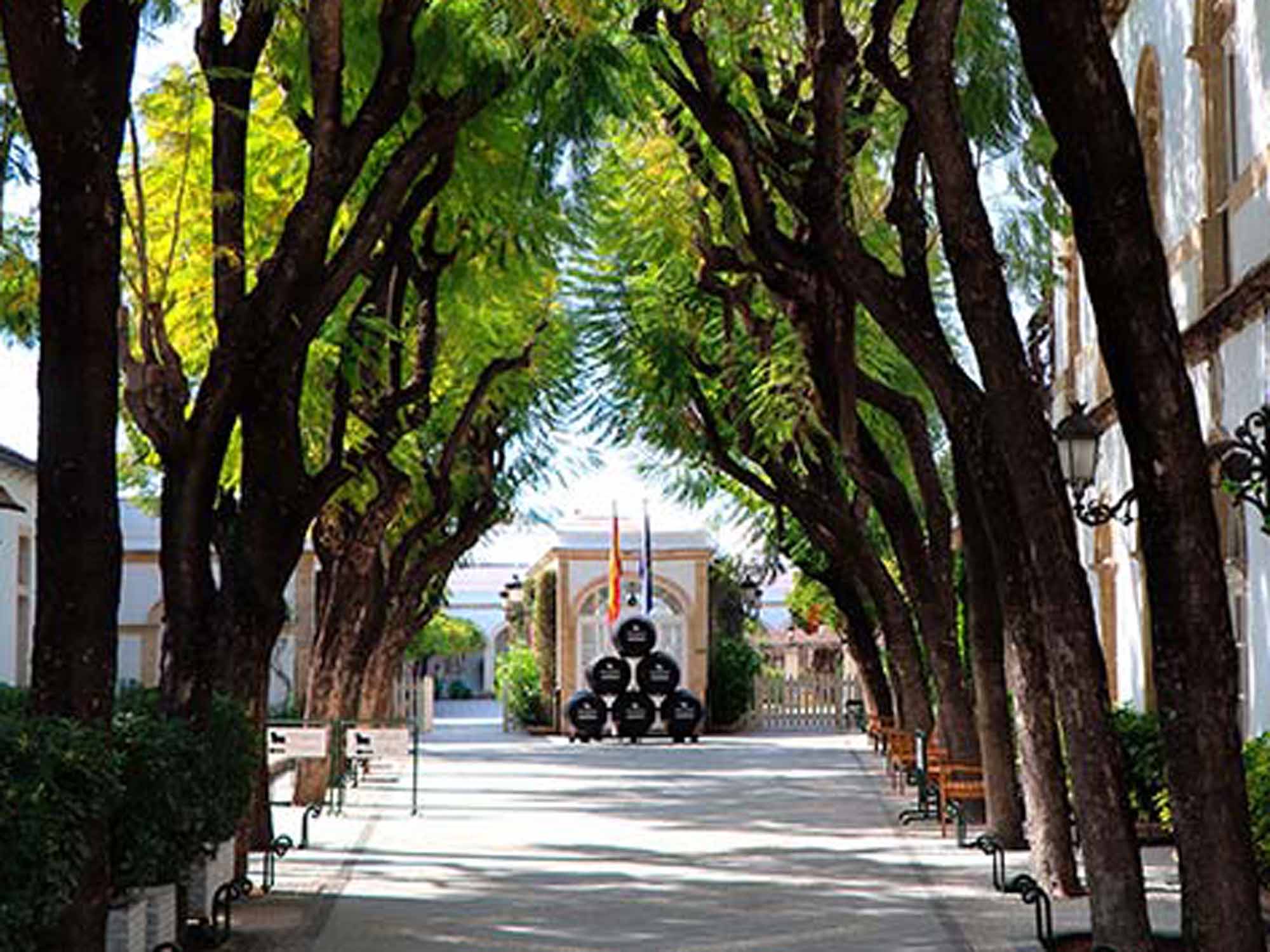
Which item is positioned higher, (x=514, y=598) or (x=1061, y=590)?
(x=514, y=598)

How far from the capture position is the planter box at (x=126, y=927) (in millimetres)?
10016

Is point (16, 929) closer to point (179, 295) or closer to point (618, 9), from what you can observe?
point (618, 9)

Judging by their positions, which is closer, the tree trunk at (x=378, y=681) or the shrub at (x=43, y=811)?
the shrub at (x=43, y=811)

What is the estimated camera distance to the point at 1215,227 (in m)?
16.7

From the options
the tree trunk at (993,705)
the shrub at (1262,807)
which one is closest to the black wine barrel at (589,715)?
the tree trunk at (993,705)

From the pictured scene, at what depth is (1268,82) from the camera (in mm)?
14805

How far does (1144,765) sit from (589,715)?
25.1 meters

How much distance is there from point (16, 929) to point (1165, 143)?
46.7 ft

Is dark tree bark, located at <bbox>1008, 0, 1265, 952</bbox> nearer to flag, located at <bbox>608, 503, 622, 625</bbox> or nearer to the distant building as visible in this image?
flag, located at <bbox>608, 503, 622, 625</bbox>

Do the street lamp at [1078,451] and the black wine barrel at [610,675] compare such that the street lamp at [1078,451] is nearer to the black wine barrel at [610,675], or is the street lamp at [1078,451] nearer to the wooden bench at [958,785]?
the wooden bench at [958,785]

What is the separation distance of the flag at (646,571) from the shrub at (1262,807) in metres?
28.2

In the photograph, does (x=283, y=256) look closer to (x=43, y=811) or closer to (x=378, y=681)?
(x=43, y=811)

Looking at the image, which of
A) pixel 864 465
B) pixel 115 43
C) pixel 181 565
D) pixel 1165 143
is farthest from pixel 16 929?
pixel 1165 143

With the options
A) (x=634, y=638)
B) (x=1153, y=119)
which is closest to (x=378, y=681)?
(x=634, y=638)
